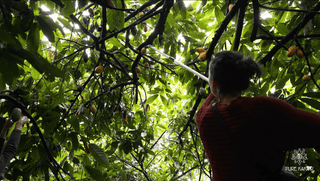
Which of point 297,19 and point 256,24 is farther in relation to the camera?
point 297,19

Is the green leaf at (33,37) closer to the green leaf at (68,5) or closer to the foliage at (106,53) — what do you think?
the foliage at (106,53)

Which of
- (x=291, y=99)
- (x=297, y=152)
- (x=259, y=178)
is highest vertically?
(x=291, y=99)

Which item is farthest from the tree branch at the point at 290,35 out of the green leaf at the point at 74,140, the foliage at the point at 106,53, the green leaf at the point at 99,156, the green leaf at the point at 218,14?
the green leaf at the point at 74,140

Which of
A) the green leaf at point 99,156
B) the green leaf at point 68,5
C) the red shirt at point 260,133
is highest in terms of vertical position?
the green leaf at point 68,5

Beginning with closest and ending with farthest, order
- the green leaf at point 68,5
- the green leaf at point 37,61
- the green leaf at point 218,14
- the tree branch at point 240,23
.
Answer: the green leaf at point 37,61
the green leaf at point 68,5
the tree branch at point 240,23
the green leaf at point 218,14

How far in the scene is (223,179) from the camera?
92 centimetres

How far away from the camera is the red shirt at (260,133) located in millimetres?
778

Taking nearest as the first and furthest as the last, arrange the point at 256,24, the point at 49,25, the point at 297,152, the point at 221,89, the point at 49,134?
the point at 221,89
the point at 49,25
the point at 256,24
the point at 297,152
the point at 49,134

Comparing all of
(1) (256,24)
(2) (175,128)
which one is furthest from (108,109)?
(1) (256,24)

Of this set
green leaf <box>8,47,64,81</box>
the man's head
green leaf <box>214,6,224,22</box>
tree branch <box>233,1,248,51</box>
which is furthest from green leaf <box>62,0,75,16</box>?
green leaf <box>214,6,224,22</box>

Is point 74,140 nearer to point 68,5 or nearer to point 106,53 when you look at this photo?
point 106,53

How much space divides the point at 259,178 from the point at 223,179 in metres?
0.16

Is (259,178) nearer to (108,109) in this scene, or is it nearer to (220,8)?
(220,8)

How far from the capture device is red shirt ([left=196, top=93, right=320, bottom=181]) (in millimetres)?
778
